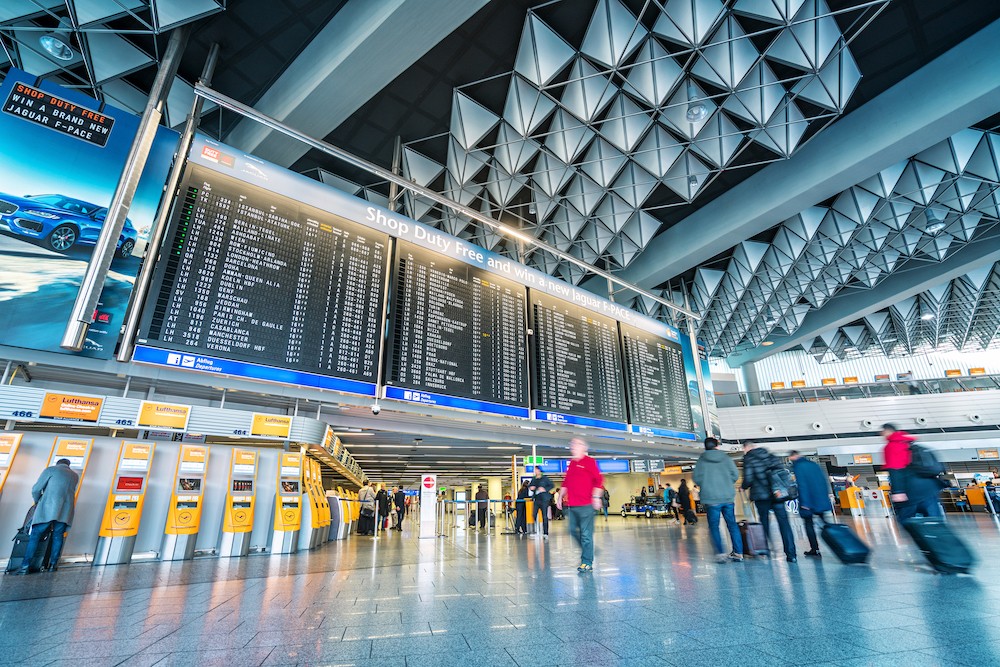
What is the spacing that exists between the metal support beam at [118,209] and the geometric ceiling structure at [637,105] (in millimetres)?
5870

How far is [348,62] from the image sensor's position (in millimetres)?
8969

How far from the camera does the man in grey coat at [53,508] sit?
589cm

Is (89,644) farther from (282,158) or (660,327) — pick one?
(660,327)

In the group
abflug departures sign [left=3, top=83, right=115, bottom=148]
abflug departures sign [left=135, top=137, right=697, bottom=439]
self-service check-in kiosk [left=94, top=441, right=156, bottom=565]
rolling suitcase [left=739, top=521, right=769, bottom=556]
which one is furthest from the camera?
abflug departures sign [left=135, top=137, right=697, bottom=439]

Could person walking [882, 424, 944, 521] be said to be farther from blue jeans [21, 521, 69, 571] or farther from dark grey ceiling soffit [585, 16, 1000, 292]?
dark grey ceiling soffit [585, 16, 1000, 292]

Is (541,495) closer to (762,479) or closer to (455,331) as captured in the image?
(455,331)

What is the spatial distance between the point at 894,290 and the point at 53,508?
31.8 m

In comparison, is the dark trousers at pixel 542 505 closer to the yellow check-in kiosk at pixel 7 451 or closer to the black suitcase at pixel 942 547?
the black suitcase at pixel 942 547

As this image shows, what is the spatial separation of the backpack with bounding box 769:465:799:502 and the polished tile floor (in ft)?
2.87

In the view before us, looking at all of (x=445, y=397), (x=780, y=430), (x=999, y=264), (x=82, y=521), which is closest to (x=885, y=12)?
(x=445, y=397)

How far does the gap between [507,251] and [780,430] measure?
21.7 metres

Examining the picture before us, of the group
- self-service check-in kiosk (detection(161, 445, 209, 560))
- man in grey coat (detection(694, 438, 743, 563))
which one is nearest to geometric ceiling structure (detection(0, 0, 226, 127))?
self-service check-in kiosk (detection(161, 445, 209, 560))

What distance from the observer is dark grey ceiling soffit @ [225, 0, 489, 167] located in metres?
8.47

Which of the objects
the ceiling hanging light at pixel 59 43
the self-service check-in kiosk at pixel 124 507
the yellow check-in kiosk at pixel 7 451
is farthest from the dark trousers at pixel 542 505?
the ceiling hanging light at pixel 59 43
